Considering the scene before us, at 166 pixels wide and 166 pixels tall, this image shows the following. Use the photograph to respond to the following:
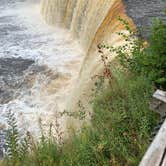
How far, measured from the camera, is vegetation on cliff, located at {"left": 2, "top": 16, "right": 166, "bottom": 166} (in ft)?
14.1

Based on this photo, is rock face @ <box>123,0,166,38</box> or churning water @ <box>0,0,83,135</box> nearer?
churning water @ <box>0,0,83,135</box>

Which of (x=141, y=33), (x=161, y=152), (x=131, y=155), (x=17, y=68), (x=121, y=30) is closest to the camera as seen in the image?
(x=161, y=152)

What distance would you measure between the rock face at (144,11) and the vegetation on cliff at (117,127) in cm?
203

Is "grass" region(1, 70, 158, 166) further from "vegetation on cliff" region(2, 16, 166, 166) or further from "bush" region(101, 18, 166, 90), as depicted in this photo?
"bush" region(101, 18, 166, 90)

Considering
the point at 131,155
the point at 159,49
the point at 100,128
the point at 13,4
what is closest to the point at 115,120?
the point at 100,128

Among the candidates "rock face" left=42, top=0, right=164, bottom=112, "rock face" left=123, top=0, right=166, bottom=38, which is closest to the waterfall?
"rock face" left=42, top=0, right=164, bottom=112

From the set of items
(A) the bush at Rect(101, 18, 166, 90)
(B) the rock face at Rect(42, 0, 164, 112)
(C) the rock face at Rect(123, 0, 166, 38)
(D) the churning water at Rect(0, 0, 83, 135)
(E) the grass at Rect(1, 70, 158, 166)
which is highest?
(A) the bush at Rect(101, 18, 166, 90)

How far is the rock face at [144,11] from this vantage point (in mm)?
7902

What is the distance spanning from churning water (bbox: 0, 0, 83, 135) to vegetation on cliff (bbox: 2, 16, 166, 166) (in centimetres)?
166

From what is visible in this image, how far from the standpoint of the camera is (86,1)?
10602 mm

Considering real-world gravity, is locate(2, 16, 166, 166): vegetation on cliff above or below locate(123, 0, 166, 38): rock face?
above

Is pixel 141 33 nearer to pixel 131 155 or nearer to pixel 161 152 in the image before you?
pixel 131 155

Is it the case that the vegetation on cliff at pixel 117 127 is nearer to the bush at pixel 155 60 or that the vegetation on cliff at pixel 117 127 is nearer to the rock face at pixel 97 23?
the bush at pixel 155 60

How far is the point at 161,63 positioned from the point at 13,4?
446 inches
